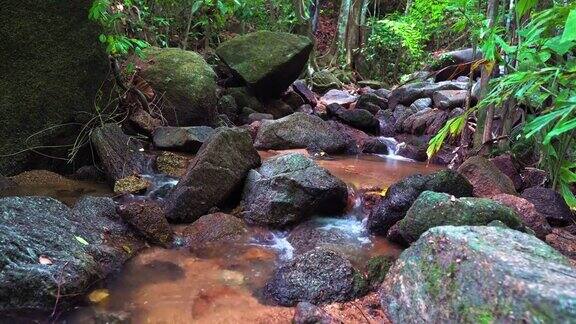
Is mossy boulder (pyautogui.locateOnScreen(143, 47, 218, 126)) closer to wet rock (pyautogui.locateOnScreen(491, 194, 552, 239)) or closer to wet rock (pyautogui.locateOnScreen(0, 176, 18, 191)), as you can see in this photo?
wet rock (pyautogui.locateOnScreen(0, 176, 18, 191))

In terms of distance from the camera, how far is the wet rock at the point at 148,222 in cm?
392

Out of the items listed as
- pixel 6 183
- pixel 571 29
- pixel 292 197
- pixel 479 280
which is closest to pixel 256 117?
pixel 292 197

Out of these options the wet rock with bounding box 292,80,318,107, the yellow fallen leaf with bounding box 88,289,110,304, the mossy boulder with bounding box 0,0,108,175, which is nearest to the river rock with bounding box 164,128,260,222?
the yellow fallen leaf with bounding box 88,289,110,304

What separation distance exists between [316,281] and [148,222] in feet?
5.48

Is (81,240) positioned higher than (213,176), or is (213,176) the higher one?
(213,176)

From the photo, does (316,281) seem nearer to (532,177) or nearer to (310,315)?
(310,315)

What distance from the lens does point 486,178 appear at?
482 centimetres

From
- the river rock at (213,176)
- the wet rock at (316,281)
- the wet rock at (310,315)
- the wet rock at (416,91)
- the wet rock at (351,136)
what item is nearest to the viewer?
the wet rock at (310,315)

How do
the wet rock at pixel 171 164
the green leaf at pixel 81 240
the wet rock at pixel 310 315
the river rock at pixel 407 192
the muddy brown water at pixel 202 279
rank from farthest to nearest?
1. the wet rock at pixel 171 164
2. the river rock at pixel 407 192
3. the green leaf at pixel 81 240
4. the muddy brown water at pixel 202 279
5. the wet rock at pixel 310 315

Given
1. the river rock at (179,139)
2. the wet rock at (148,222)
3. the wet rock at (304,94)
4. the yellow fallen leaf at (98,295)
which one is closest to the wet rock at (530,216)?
the wet rock at (148,222)

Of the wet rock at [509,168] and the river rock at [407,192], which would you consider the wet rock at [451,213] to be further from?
the wet rock at [509,168]

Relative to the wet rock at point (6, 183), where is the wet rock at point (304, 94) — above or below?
above

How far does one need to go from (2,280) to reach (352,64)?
1592 centimetres

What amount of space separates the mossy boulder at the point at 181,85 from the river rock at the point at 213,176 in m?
2.75
